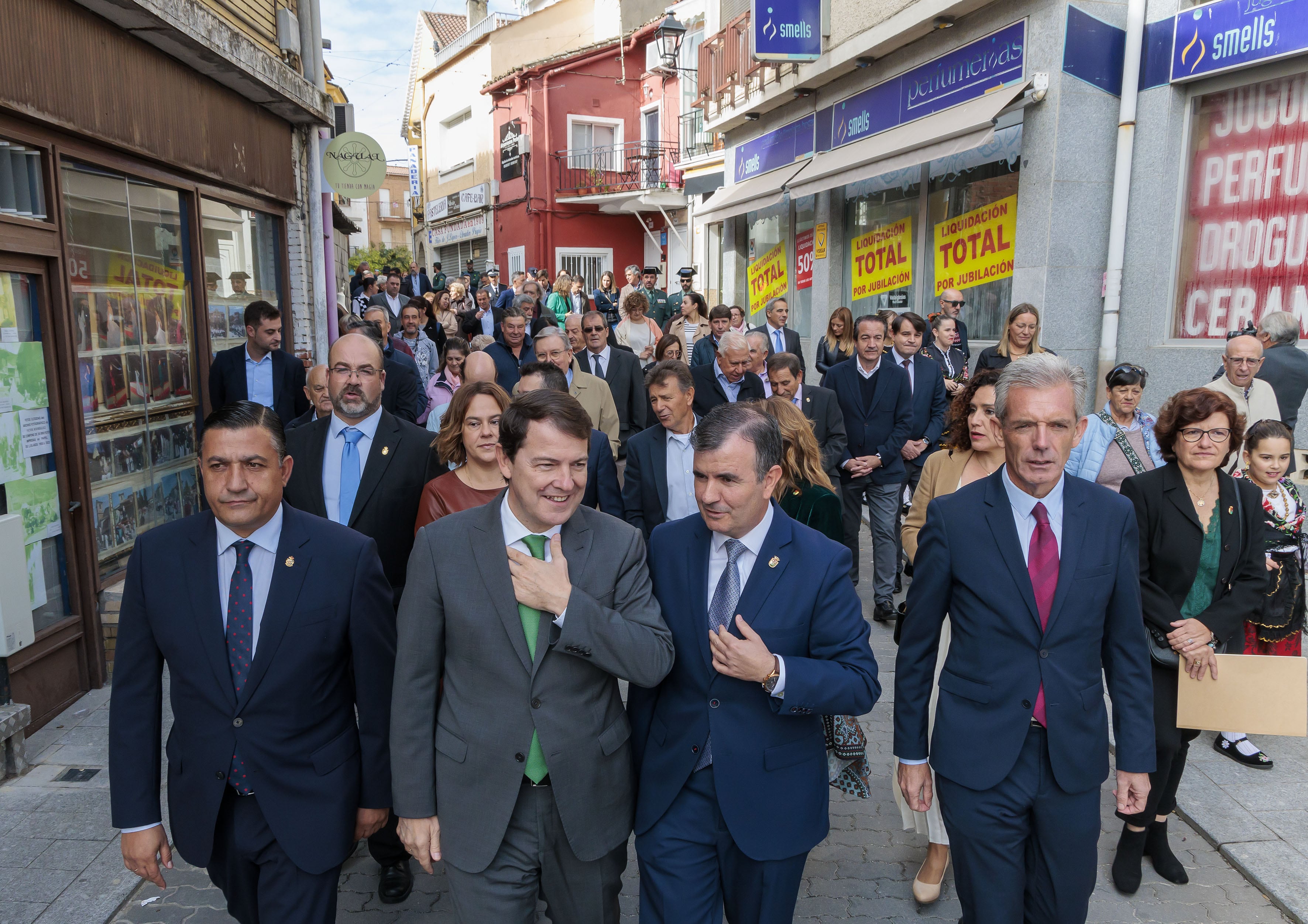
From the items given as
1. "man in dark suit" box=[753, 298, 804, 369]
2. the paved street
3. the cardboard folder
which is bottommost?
the paved street

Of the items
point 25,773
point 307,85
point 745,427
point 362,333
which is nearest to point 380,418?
point 362,333

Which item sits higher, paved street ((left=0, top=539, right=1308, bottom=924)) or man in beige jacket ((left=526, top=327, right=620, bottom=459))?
man in beige jacket ((left=526, top=327, right=620, bottom=459))

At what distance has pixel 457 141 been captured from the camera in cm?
3272

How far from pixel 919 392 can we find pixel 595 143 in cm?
2291

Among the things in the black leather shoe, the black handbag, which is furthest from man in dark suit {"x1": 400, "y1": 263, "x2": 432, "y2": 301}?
the black handbag

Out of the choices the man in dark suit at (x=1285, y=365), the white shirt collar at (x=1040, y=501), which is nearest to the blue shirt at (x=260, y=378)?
the white shirt collar at (x=1040, y=501)

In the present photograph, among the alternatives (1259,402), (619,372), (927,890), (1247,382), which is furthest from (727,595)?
(619,372)

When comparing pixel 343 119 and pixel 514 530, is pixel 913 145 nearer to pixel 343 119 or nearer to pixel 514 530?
pixel 343 119

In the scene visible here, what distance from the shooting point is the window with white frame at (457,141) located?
103 ft

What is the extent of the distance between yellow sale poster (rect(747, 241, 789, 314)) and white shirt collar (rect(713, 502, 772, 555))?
13.4m

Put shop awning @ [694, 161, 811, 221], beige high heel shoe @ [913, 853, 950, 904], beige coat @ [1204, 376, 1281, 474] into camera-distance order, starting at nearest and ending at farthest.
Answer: beige high heel shoe @ [913, 853, 950, 904] → beige coat @ [1204, 376, 1281, 474] → shop awning @ [694, 161, 811, 221]

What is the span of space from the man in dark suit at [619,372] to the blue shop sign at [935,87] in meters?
5.24

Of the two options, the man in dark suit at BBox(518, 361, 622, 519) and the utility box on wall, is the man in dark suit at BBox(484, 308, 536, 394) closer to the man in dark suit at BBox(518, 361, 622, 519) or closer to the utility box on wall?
the man in dark suit at BBox(518, 361, 622, 519)

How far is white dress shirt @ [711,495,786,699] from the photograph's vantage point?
2.56 metres
